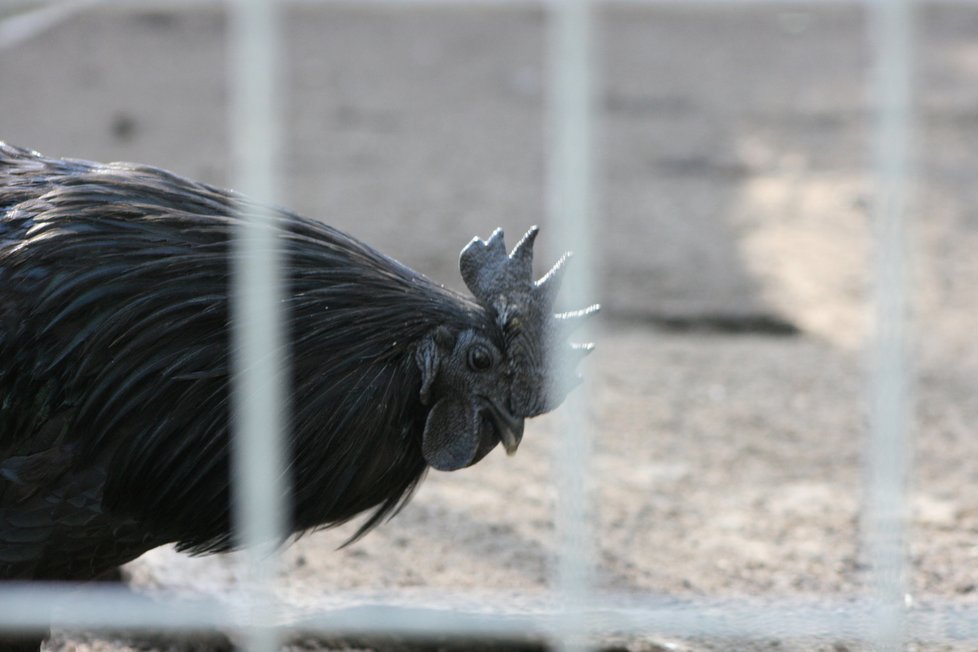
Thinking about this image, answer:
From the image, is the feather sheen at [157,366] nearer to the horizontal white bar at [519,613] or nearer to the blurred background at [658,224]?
the horizontal white bar at [519,613]

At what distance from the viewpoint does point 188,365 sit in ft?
8.35

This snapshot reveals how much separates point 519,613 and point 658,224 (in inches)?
170

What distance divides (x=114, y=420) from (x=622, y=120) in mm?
6942

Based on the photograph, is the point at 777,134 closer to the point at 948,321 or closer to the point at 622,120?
the point at 622,120

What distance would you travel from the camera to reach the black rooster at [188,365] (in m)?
2.51

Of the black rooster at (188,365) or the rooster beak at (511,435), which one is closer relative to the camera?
the black rooster at (188,365)

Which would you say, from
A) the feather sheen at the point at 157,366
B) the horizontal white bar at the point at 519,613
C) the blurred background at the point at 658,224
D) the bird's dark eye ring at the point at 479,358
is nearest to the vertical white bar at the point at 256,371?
the feather sheen at the point at 157,366

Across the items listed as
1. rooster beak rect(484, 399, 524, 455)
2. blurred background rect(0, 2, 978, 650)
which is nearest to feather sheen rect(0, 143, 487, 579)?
rooster beak rect(484, 399, 524, 455)

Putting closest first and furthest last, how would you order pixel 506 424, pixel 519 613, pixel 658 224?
pixel 506 424 < pixel 519 613 < pixel 658 224

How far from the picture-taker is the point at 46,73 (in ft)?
30.7

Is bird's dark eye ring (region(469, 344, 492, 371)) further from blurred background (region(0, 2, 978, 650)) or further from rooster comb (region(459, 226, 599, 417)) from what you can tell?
blurred background (region(0, 2, 978, 650))

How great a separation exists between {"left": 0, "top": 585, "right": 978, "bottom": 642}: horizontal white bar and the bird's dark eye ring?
49 centimetres

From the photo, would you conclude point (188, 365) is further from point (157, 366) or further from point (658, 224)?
point (658, 224)

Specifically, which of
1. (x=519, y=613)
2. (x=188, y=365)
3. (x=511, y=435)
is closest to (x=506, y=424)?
(x=511, y=435)
